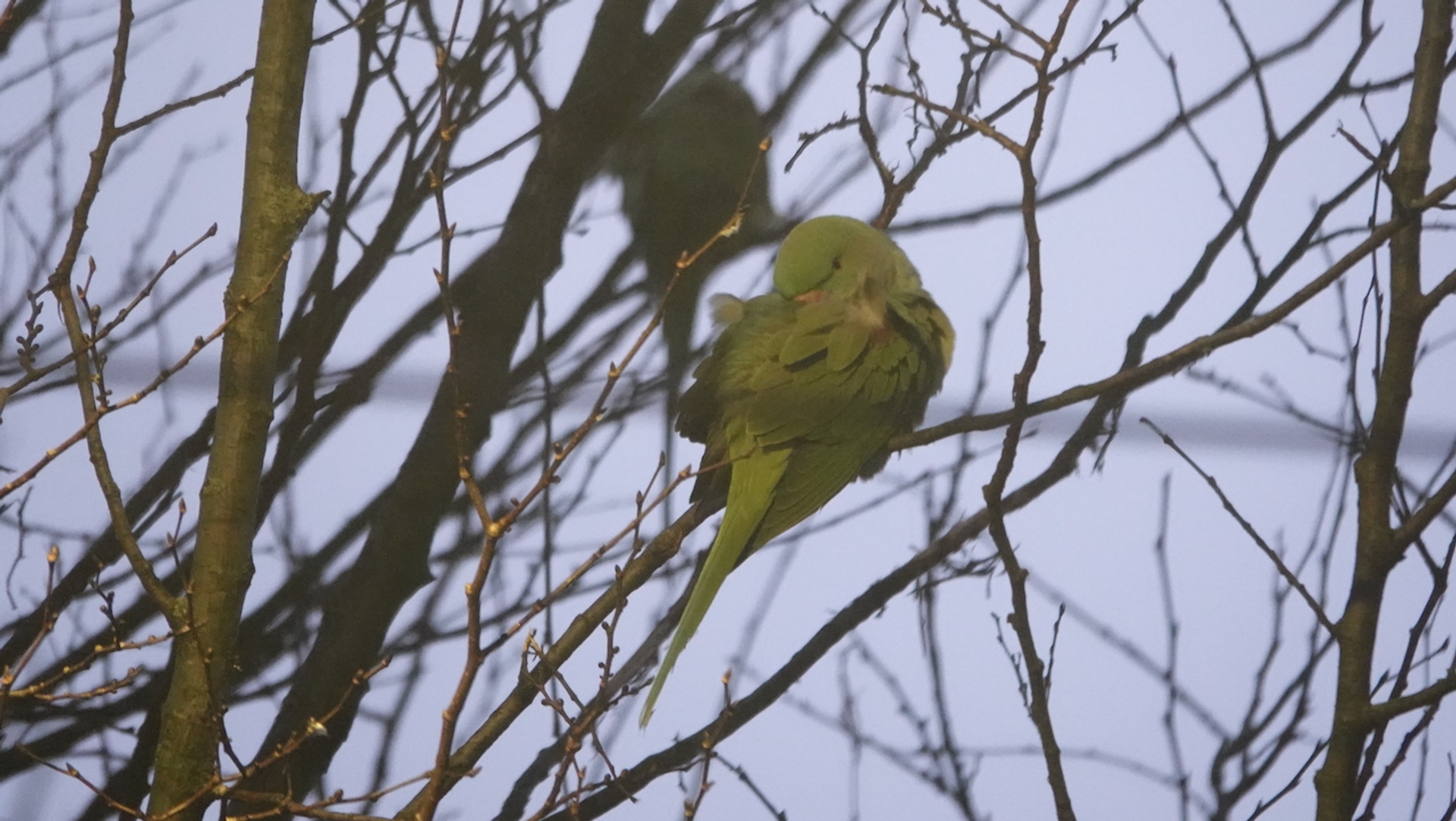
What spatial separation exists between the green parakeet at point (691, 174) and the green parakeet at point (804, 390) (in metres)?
0.85

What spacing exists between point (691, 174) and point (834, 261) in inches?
41.3

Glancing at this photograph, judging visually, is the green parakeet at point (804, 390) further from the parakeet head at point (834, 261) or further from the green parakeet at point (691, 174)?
the green parakeet at point (691, 174)

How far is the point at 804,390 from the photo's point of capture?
6.49 ft

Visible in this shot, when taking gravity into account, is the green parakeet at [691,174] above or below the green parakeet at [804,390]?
above

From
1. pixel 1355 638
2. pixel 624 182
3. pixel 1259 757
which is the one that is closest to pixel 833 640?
pixel 1259 757

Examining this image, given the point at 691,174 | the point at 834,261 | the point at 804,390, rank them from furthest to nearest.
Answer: the point at 691,174 → the point at 834,261 → the point at 804,390

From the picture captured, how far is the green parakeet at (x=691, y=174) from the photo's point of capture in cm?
305

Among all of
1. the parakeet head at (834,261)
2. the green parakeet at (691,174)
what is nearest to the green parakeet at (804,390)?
the parakeet head at (834,261)

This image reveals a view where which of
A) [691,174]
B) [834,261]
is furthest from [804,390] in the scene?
[691,174]

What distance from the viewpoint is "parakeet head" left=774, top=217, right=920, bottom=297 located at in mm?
2201

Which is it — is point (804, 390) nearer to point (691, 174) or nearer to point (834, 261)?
point (834, 261)

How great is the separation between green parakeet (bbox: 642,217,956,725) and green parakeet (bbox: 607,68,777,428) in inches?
33.6

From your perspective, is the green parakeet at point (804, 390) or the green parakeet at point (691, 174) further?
the green parakeet at point (691, 174)

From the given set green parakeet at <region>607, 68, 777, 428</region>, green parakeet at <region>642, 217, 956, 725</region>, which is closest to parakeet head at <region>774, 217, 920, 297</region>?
green parakeet at <region>642, 217, 956, 725</region>
